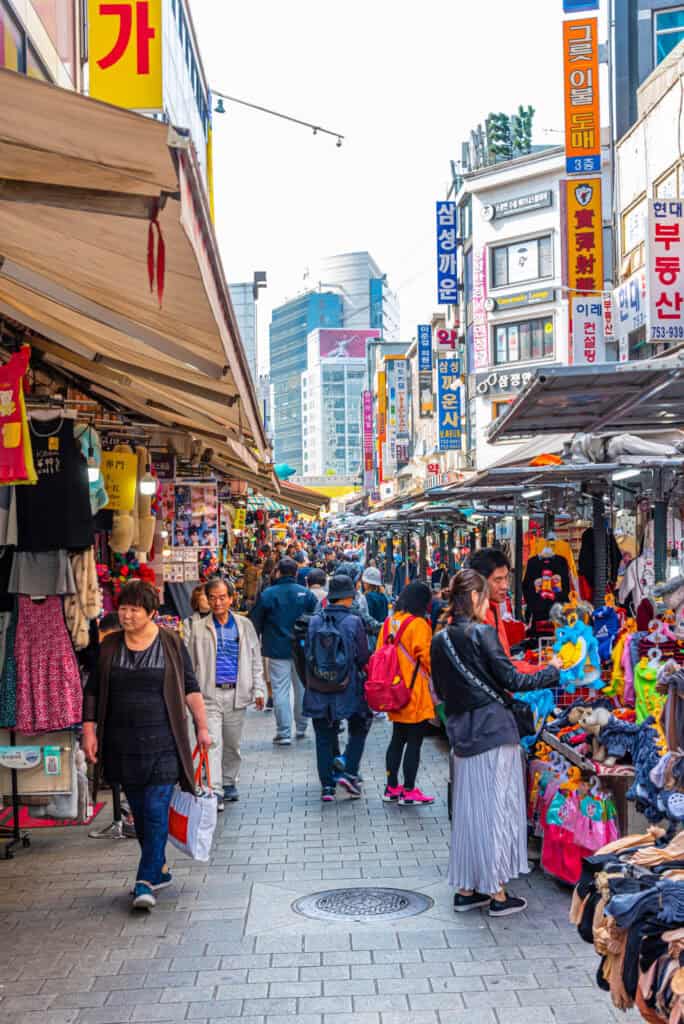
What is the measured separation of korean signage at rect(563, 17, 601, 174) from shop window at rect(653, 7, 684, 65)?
11.1ft

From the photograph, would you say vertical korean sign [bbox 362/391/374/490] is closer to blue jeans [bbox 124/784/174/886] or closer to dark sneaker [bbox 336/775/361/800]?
dark sneaker [bbox 336/775/361/800]

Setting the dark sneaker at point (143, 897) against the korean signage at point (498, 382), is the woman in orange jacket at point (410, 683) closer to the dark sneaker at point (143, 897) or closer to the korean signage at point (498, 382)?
the dark sneaker at point (143, 897)

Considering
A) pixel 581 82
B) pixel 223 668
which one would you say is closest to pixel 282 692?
pixel 223 668

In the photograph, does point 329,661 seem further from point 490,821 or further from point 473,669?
point 490,821

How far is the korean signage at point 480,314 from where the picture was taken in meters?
45.3

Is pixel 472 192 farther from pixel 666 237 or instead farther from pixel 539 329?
pixel 666 237

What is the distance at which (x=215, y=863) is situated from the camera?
7594 millimetres

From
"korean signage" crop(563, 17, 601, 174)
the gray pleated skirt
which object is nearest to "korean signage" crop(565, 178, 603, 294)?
"korean signage" crop(563, 17, 601, 174)

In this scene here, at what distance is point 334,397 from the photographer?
184125 millimetres

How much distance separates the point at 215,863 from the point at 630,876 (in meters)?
4.24

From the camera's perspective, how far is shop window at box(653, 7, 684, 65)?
22062 mm

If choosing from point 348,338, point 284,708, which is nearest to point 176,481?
point 284,708

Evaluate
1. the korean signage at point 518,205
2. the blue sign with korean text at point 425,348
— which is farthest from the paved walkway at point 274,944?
the blue sign with korean text at point 425,348

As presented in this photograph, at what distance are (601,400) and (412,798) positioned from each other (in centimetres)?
346
